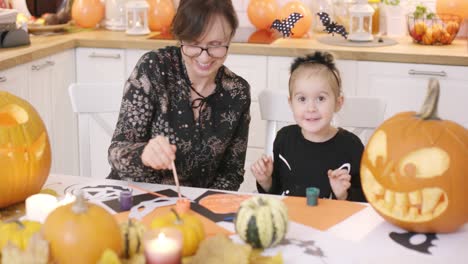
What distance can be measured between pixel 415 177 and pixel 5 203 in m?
0.83

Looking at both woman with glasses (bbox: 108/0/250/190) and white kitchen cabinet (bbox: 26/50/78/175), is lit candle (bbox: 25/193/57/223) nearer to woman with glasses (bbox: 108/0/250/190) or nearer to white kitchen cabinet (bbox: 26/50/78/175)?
woman with glasses (bbox: 108/0/250/190)

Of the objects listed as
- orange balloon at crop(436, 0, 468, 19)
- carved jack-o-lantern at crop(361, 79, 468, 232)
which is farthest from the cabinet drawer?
carved jack-o-lantern at crop(361, 79, 468, 232)

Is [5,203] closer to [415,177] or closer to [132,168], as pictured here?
[132,168]

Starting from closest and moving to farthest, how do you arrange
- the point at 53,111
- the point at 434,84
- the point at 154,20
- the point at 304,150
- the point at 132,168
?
1. the point at 434,84
2. the point at 132,168
3. the point at 304,150
4. the point at 53,111
5. the point at 154,20

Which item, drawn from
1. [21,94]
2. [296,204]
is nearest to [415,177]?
[296,204]

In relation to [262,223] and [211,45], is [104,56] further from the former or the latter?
[262,223]

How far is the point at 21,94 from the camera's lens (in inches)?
113

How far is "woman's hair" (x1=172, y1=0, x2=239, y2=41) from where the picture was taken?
6.07 ft

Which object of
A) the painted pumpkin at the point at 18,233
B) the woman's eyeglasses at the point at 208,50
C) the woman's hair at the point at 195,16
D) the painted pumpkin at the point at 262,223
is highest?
the woman's hair at the point at 195,16

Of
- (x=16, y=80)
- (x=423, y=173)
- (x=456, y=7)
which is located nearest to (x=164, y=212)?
(x=423, y=173)

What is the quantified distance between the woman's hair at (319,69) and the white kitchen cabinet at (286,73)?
3.20 feet

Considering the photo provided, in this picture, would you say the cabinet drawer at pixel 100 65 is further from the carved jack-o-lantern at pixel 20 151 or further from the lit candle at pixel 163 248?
the lit candle at pixel 163 248

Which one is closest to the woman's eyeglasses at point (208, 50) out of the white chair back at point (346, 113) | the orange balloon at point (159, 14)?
the white chair back at point (346, 113)

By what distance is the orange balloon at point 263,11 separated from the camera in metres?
3.37
